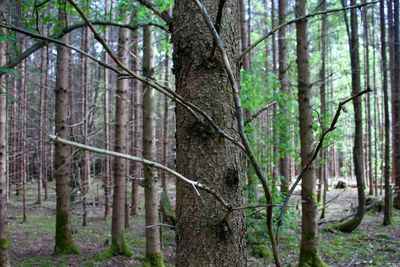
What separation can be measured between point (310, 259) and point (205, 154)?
5492 mm

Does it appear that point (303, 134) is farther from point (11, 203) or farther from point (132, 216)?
A: point (11, 203)

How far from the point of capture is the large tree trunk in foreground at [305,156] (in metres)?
5.98

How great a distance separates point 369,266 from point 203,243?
671 centimetres

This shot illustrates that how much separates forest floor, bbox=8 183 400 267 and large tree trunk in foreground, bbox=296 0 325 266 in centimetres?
89

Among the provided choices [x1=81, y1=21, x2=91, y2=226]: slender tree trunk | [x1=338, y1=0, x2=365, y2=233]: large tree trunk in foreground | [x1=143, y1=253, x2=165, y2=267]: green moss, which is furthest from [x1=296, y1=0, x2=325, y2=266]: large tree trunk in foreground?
[x1=81, y1=21, x2=91, y2=226]: slender tree trunk

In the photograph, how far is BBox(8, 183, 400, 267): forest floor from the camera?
740cm

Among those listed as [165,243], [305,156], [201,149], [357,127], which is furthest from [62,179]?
[201,149]

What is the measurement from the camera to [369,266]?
674 centimetres

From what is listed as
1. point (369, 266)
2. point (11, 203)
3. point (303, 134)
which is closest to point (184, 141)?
point (303, 134)

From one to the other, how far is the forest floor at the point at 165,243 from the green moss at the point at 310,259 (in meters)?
0.76

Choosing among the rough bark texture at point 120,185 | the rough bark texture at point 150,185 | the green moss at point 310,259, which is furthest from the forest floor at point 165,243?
the rough bark texture at point 150,185

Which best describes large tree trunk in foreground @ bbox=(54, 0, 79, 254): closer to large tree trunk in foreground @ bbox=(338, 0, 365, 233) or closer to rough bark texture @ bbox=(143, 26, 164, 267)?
rough bark texture @ bbox=(143, 26, 164, 267)

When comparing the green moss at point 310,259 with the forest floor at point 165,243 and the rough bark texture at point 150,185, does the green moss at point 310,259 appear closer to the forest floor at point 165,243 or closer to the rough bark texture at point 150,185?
the forest floor at point 165,243

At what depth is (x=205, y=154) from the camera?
4.00ft
